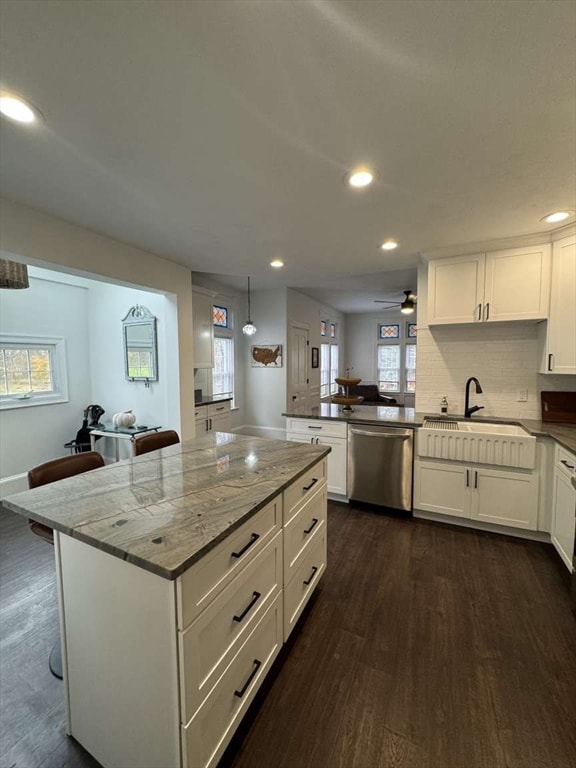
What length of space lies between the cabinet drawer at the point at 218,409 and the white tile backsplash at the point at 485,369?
8.48 feet

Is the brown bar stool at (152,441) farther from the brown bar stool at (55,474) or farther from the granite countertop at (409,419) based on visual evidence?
the granite countertop at (409,419)

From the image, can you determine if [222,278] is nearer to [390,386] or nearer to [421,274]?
[421,274]

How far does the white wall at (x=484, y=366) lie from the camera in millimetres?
3100

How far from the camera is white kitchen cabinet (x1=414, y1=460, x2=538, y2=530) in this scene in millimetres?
2666

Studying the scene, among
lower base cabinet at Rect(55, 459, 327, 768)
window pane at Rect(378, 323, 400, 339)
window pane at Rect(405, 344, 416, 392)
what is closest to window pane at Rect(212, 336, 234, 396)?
lower base cabinet at Rect(55, 459, 327, 768)

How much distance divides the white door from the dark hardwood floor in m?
3.56

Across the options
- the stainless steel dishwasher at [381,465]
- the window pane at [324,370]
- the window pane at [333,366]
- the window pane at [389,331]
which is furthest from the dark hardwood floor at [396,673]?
the window pane at [389,331]

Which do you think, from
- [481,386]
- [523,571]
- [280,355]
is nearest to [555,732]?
[523,571]

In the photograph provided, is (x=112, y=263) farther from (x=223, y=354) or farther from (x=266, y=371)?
(x=266, y=371)

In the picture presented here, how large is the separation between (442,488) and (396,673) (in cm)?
171

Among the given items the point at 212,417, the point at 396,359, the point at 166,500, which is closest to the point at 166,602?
the point at 166,500

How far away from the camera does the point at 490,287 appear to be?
2939 mm

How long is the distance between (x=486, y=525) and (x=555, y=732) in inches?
67.5

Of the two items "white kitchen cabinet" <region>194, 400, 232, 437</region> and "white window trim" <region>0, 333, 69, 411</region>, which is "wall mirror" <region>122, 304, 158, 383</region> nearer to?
"white kitchen cabinet" <region>194, 400, 232, 437</region>
